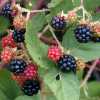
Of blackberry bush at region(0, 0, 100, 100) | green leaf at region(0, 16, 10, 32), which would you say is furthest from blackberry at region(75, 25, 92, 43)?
green leaf at region(0, 16, 10, 32)

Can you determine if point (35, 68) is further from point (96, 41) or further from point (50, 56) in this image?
point (96, 41)

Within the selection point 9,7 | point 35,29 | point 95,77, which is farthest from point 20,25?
point 95,77

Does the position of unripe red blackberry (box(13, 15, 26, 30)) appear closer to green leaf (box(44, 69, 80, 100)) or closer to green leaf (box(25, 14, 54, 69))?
green leaf (box(25, 14, 54, 69))

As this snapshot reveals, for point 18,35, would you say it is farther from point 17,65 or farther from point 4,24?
point 4,24

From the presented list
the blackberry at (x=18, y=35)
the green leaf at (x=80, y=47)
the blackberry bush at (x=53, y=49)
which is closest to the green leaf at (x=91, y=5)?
the blackberry bush at (x=53, y=49)

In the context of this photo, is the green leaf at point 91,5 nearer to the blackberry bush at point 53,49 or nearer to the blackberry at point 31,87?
the blackberry bush at point 53,49

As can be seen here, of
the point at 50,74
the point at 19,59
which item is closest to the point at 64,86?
the point at 50,74

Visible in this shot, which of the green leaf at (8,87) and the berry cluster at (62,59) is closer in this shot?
the berry cluster at (62,59)
